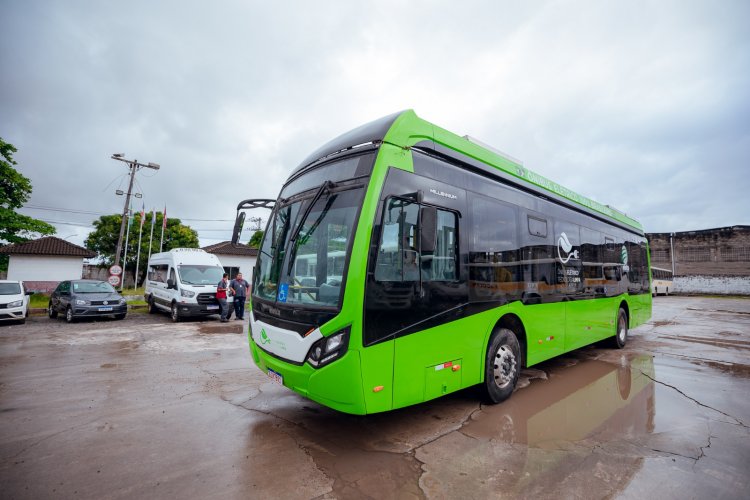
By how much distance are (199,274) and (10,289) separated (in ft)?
19.1

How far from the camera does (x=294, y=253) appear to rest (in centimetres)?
387

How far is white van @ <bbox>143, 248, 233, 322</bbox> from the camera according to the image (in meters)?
12.9

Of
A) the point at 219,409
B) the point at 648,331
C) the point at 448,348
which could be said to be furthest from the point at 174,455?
the point at 648,331

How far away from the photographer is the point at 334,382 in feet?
10.5

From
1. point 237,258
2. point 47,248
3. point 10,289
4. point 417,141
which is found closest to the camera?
point 417,141

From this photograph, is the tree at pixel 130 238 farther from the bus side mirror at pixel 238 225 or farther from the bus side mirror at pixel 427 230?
the bus side mirror at pixel 427 230

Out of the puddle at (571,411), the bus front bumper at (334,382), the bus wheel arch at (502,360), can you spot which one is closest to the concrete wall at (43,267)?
the bus front bumper at (334,382)

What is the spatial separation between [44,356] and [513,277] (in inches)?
370

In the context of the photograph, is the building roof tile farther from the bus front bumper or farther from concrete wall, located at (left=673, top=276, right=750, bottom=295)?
concrete wall, located at (left=673, top=276, right=750, bottom=295)

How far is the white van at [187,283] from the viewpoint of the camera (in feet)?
42.3

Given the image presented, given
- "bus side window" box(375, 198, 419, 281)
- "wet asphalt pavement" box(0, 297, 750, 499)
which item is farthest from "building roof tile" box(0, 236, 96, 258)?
"bus side window" box(375, 198, 419, 281)

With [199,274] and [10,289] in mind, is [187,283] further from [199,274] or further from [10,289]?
[10,289]

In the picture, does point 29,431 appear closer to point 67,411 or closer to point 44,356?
point 67,411

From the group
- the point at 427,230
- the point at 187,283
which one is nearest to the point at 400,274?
the point at 427,230
